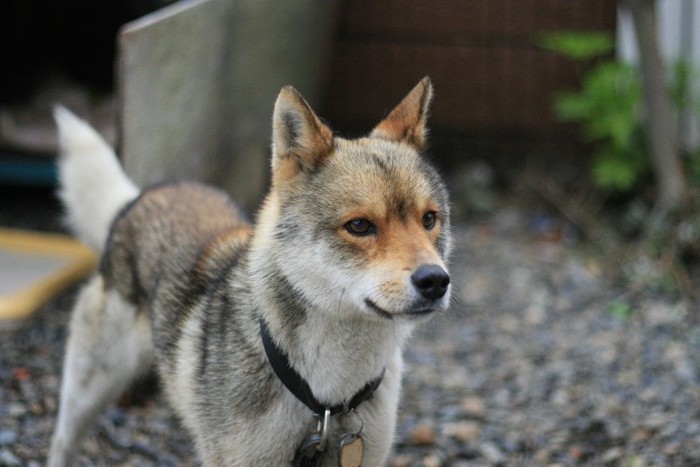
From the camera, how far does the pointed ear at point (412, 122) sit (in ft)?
11.5

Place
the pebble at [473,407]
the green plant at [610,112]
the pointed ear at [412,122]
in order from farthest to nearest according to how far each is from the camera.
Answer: the green plant at [610,112] < the pebble at [473,407] < the pointed ear at [412,122]

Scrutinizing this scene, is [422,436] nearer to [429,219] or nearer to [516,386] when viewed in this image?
[516,386]

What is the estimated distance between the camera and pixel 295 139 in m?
3.21

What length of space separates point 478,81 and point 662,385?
393cm

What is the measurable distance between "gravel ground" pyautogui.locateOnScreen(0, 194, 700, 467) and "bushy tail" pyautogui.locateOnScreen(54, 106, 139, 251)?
0.94 m

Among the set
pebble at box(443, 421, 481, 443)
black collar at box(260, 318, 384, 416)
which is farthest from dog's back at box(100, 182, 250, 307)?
pebble at box(443, 421, 481, 443)

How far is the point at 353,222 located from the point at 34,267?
3627 mm

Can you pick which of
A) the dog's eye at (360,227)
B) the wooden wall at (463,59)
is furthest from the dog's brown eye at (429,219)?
the wooden wall at (463,59)

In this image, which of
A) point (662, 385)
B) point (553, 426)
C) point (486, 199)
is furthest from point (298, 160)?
point (486, 199)

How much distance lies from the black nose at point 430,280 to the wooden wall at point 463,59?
18.0 ft

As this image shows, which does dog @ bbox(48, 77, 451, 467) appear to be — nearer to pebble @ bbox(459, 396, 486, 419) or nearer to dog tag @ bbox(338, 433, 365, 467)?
dog tag @ bbox(338, 433, 365, 467)

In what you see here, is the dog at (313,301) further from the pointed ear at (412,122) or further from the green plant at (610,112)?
the green plant at (610,112)

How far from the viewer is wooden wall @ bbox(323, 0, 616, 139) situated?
26.4 ft

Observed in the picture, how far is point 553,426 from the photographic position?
4.71m
